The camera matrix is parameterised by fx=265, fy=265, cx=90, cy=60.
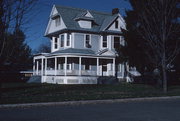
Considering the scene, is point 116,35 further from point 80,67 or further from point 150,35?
point 150,35

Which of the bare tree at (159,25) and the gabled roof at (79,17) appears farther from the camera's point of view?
the gabled roof at (79,17)

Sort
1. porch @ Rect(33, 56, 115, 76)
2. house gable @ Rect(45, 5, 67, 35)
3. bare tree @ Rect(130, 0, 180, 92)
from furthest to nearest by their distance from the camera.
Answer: house gable @ Rect(45, 5, 67, 35), porch @ Rect(33, 56, 115, 76), bare tree @ Rect(130, 0, 180, 92)

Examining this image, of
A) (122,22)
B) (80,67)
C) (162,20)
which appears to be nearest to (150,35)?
(162,20)

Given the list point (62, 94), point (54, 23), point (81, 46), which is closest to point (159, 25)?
point (62, 94)

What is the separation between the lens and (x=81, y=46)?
33562 millimetres

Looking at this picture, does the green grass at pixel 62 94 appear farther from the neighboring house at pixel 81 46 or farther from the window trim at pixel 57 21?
the window trim at pixel 57 21

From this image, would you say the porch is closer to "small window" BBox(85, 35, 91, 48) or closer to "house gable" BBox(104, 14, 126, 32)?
"small window" BBox(85, 35, 91, 48)

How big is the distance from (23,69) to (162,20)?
4038 cm

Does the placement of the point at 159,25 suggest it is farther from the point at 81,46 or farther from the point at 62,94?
the point at 81,46

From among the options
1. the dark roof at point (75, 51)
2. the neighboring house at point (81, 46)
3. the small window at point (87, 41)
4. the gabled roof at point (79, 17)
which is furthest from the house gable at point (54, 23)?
the dark roof at point (75, 51)

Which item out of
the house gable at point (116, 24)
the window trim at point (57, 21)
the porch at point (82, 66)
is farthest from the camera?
the window trim at point (57, 21)

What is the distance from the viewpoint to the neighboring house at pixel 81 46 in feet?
104

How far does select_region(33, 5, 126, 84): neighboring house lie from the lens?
31812mm

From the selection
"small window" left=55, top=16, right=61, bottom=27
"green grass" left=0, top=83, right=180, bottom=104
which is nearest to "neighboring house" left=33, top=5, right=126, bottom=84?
"small window" left=55, top=16, right=61, bottom=27
